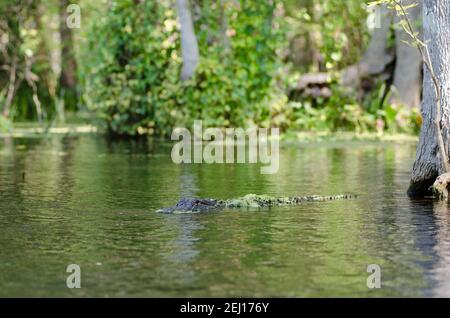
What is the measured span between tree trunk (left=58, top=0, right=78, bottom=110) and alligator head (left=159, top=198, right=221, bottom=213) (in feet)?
84.4

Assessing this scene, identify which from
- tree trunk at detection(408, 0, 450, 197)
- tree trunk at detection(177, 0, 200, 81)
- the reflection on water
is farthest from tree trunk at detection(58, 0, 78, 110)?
tree trunk at detection(408, 0, 450, 197)

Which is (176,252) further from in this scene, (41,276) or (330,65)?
(330,65)

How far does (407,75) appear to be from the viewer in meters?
26.1

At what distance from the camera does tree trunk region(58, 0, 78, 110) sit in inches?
1447

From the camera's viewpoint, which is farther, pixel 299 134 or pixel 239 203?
pixel 299 134

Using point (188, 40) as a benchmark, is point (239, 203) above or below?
below

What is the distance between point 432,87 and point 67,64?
92.3 ft

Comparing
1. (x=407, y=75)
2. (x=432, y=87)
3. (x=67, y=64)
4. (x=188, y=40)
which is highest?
(x=188, y=40)

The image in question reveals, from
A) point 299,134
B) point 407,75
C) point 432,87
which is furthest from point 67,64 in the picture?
point 432,87

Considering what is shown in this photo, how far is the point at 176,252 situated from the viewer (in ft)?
27.9

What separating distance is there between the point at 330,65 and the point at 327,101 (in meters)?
1.05

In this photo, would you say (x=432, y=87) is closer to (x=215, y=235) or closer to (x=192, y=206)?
(x=192, y=206)

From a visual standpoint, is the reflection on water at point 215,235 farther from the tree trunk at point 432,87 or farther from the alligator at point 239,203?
the tree trunk at point 432,87

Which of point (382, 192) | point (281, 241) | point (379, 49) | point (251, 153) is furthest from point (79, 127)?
point (281, 241)
